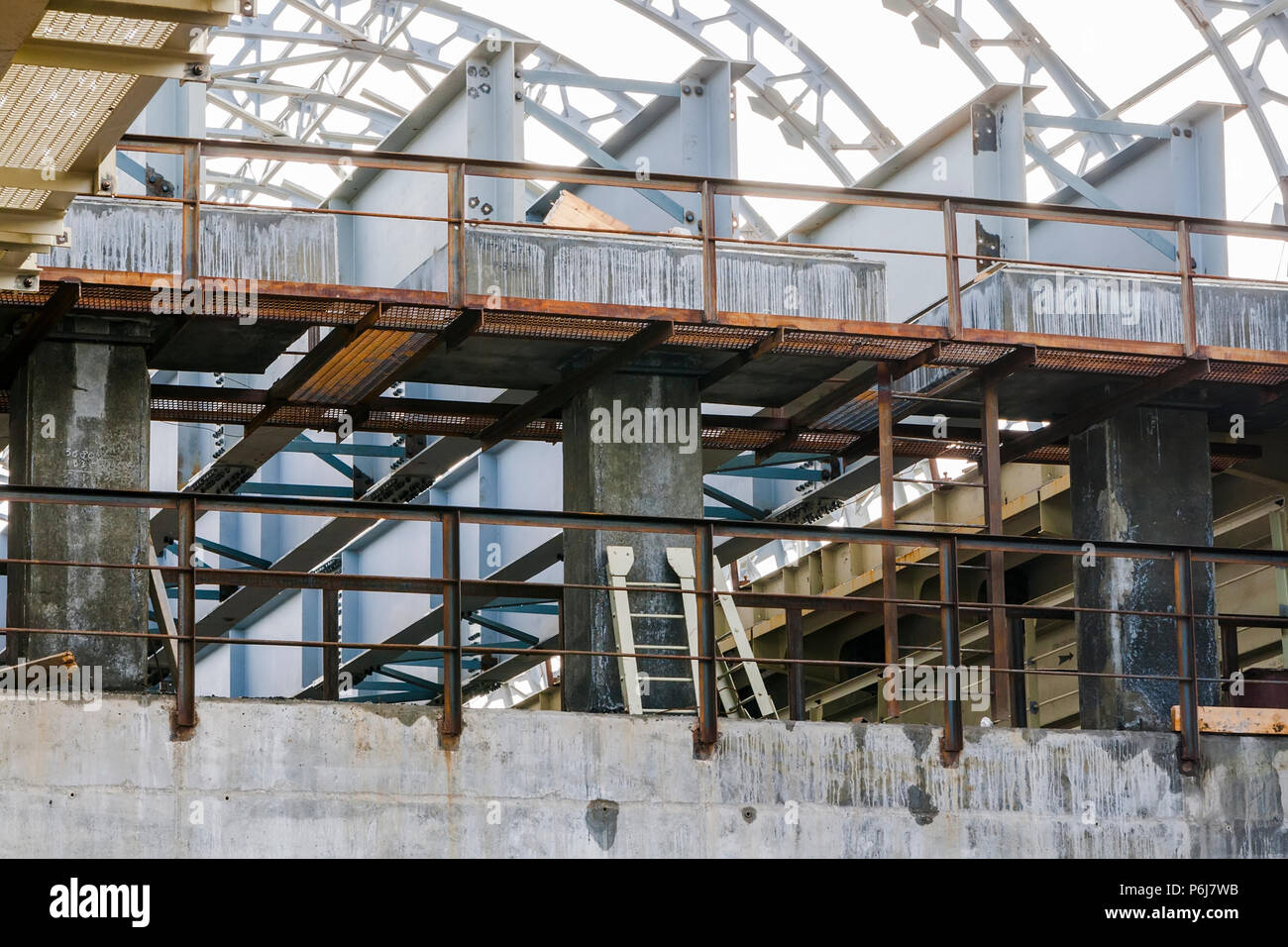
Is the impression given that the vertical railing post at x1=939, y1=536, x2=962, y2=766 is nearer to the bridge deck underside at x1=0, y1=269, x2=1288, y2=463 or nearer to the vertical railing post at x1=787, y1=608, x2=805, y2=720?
the bridge deck underside at x1=0, y1=269, x2=1288, y2=463

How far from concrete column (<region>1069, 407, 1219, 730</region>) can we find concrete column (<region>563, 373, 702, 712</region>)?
163 inches

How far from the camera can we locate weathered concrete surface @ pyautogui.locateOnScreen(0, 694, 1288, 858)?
45.9 feet

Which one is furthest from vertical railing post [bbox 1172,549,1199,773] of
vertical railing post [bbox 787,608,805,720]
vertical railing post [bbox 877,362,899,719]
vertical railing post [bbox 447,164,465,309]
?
vertical railing post [bbox 447,164,465,309]

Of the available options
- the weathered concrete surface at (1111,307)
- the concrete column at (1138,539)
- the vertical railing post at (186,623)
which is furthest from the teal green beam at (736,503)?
the vertical railing post at (186,623)

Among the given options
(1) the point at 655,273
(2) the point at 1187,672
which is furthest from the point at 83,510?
(2) the point at 1187,672

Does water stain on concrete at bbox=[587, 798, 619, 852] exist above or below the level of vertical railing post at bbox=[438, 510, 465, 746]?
below

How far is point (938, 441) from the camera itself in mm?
21953

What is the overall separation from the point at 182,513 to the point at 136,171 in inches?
295

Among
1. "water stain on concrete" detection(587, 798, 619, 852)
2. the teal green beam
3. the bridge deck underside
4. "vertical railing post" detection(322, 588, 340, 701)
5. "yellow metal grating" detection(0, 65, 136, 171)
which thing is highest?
the bridge deck underside

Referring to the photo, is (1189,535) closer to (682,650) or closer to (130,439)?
(682,650)

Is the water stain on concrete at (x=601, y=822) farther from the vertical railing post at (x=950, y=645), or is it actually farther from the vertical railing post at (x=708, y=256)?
the vertical railing post at (x=708, y=256)

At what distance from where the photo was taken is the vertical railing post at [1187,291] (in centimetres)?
1991

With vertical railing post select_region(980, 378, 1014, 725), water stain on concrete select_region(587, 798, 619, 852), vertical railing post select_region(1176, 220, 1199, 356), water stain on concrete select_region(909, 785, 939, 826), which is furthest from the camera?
vertical railing post select_region(1176, 220, 1199, 356)

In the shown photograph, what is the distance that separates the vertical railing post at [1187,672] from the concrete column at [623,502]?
4.24 meters
